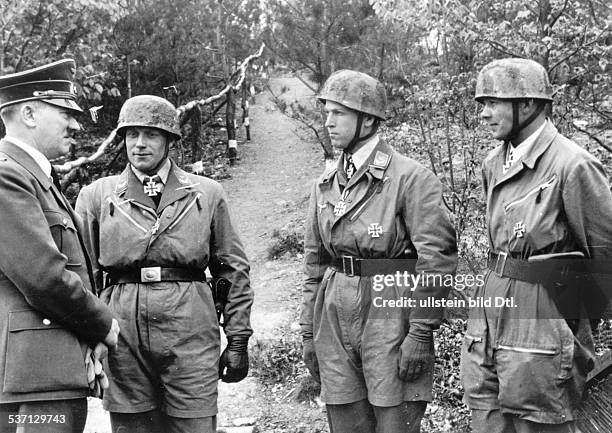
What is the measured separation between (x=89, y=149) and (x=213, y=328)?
11.8 m

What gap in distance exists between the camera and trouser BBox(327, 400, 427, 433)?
3.61m

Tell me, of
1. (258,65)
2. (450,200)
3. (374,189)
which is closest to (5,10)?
(450,200)

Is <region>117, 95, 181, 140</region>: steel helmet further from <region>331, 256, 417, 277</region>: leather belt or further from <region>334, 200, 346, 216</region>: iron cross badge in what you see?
<region>331, 256, 417, 277</region>: leather belt

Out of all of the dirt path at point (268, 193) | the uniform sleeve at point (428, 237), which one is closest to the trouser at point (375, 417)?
the uniform sleeve at point (428, 237)

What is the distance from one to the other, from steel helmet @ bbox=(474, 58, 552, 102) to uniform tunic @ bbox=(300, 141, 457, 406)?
576mm

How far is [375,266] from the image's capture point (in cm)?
371

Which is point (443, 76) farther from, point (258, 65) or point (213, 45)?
point (258, 65)

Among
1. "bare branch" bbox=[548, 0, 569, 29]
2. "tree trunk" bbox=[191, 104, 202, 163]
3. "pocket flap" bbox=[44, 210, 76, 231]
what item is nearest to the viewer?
"pocket flap" bbox=[44, 210, 76, 231]

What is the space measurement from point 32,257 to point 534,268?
2388 millimetres

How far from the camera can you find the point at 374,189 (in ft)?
12.5

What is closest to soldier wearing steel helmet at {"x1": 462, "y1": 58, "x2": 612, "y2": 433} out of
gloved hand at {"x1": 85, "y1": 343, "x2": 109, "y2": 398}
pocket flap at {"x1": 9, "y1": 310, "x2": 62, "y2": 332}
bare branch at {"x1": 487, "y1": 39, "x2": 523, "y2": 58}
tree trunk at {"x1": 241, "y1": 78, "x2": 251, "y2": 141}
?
gloved hand at {"x1": 85, "y1": 343, "x2": 109, "y2": 398}

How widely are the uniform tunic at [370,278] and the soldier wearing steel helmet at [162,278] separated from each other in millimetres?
573

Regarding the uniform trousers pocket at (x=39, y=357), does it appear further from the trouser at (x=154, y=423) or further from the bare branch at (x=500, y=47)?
the bare branch at (x=500, y=47)

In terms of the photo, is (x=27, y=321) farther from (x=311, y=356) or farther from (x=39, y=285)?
(x=311, y=356)
